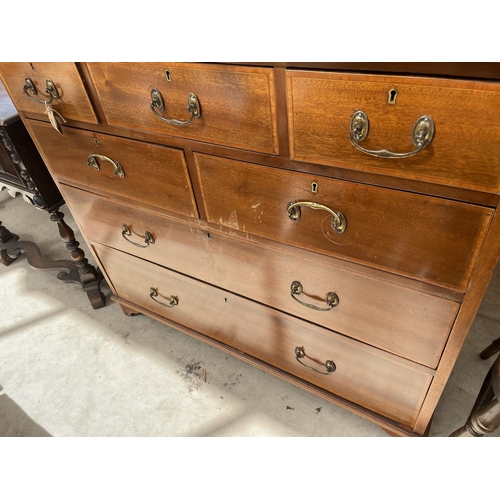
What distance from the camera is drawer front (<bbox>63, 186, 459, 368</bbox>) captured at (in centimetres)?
79

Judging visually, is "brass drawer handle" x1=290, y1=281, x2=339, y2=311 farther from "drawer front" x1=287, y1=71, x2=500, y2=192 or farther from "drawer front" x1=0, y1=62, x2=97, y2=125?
"drawer front" x1=0, y1=62, x2=97, y2=125

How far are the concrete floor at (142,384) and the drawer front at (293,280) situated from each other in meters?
0.42

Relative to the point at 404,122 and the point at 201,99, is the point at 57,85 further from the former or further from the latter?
the point at 404,122

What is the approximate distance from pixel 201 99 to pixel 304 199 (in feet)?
0.83

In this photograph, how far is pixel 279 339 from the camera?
3.68 feet

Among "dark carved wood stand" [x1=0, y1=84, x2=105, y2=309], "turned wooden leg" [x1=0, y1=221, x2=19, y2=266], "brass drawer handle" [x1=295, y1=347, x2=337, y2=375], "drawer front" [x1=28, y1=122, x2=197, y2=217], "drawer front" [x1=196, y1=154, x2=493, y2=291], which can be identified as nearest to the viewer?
"drawer front" [x1=196, y1=154, x2=493, y2=291]

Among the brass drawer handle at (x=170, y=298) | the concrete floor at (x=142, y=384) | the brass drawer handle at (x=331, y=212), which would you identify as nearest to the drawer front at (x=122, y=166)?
the brass drawer handle at (x=331, y=212)

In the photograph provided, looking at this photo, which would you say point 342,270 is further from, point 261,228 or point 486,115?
point 486,115

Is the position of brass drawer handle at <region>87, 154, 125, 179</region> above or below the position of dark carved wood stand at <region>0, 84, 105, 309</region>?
above

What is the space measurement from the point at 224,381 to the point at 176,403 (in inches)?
6.6

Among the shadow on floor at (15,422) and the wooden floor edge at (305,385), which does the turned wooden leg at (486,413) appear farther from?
the shadow on floor at (15,422)

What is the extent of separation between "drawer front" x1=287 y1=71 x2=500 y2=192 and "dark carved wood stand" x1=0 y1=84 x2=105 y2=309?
97 cm

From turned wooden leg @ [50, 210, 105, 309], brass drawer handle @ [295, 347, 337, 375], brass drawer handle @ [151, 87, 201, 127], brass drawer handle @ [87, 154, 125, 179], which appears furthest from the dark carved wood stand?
brass drawer handle @ [295, 347, 337, 375]
